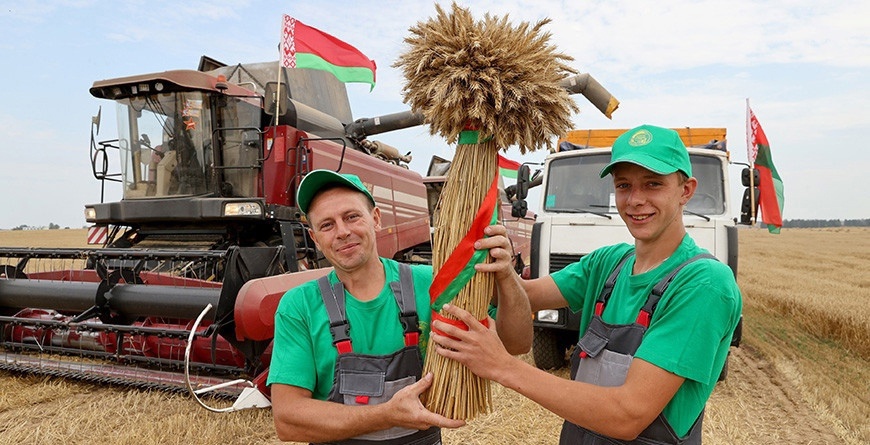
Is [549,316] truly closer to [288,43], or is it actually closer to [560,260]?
[560,260]

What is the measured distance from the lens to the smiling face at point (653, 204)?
156 cm

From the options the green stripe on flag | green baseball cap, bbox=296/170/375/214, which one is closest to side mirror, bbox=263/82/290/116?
the green stripe on flag

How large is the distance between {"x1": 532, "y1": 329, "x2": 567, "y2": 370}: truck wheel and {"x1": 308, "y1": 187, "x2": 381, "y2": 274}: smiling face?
4.08 meters

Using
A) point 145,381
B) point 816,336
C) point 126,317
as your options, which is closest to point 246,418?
point 145,381

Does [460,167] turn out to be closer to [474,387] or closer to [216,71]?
[474,387]

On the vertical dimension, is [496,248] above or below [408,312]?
above

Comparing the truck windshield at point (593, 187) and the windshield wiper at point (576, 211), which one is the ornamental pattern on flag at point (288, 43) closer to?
the truck windshield at point (593, 187)

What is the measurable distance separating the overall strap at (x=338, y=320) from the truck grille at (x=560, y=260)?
392 cm

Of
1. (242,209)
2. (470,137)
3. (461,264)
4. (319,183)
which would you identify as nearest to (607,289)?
(461,264)

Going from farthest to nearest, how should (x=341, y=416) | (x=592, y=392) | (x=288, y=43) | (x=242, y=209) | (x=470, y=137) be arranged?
1. (x=288, y=43)
2. (x=242, y=209)
3. (x=470, y=137)
4. (x=341, y=416)
5. (x=592, y=392)

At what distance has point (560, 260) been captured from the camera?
532 cm

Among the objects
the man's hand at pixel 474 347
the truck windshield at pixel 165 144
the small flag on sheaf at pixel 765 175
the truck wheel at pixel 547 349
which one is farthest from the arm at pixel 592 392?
the small flag on sheaf at pixel 765 175

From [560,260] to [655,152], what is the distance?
12.7ft

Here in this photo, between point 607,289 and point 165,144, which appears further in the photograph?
point 165,144
